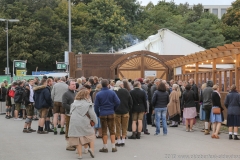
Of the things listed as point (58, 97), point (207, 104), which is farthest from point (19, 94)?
point (207, 104)

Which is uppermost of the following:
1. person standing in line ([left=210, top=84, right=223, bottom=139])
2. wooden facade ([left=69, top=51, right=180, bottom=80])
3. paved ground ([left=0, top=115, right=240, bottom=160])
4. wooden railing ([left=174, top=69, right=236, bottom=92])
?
wooden facade ([left=69, top=51, right=180, bottom=80])

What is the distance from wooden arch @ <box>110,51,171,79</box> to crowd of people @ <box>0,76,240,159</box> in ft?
44.1

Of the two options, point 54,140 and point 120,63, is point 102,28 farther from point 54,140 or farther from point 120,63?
point 54,140

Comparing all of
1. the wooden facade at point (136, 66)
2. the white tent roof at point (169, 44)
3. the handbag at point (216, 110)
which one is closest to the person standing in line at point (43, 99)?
the handbag at point (216, 110)

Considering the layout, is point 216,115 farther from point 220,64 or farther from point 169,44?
point 169,44

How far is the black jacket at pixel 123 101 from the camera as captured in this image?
13.5 meters

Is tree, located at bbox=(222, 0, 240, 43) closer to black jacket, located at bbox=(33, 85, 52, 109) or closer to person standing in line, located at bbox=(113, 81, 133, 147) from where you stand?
black jacket, located at bbox=(33, 85, 52, 109)

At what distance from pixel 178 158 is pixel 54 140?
4.85 meters

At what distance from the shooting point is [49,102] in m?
16.1

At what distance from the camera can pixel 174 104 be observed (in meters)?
18.9

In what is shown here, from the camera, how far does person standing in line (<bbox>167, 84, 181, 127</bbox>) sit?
1866 cm

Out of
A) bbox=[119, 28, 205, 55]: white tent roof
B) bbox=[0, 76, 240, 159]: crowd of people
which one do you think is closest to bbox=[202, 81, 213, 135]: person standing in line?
bbox=[0, 76, 240, 159]: crowd of people

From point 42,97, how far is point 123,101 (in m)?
3.60

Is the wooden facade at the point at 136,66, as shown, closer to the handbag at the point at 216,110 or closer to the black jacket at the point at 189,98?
the black jacket at the point at 189,98
